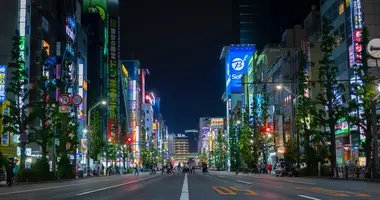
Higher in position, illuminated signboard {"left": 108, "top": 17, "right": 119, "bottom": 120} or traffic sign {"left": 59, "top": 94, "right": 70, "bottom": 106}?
illuminated signboard {"left": 108, "top": 17, "right": 119, "bottom": 120}

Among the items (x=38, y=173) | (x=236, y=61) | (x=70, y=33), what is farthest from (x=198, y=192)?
(x=236, y=61)

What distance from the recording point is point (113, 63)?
361 ft

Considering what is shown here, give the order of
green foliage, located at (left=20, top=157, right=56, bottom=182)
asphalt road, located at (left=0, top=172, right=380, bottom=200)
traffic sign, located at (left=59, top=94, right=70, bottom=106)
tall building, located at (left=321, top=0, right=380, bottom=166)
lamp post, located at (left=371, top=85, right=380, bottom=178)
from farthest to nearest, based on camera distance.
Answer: tall building, located at (left=321, top=0, right=380, bottom=166) < traffic sign, located at (left=59, top=94, right=70, bottom=106) < green foliage, located at (left=20, top=157, right=56, bottom=182) < lamp post, located at (left=371, top=85, right=380, bottom=178) < asphalt road, located at (left=0, top=172, right=380, bottom=200)

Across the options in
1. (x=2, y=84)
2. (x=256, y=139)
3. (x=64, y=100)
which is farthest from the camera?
(x=256, y=139)

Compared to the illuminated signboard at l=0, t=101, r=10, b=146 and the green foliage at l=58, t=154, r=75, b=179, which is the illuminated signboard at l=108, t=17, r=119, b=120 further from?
the green foliage at l=58, t=154, r=75, b=179

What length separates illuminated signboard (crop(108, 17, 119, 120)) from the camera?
10919 cm

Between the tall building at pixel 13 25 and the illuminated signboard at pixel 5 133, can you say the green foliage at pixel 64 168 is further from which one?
the tall building at pixel 13 25

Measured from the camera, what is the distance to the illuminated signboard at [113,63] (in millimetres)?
109188

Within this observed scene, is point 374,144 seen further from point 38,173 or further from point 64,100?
point 38,173

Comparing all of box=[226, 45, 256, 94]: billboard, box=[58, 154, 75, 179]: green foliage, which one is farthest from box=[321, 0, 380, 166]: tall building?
box=[226, 45, 256, 94]: billboard

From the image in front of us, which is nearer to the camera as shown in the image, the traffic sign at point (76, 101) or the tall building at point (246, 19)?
the traffic sign at point (76, 101)

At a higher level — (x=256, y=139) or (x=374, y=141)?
(x=256, y=139)

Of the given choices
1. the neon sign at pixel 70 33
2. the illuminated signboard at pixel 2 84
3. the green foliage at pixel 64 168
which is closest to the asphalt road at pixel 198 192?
the green foliage at pixel 64 168

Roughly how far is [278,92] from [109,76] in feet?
139
